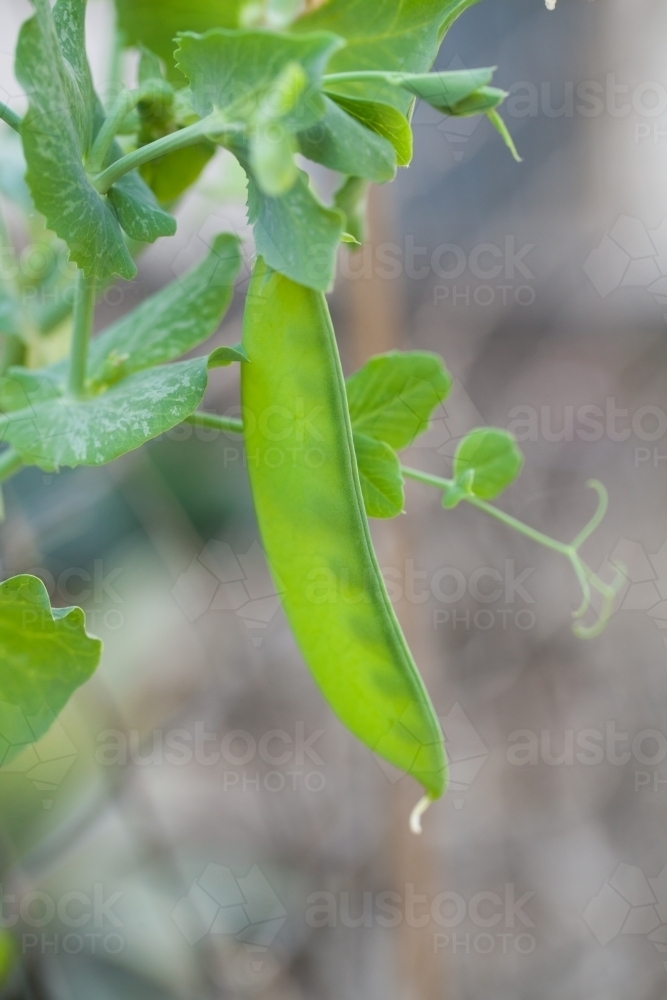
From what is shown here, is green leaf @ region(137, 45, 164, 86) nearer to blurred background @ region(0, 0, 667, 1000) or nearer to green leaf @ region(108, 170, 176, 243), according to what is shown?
green leaf @ region(108, 170, 176, 243)

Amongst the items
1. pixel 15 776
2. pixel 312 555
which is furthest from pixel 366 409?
pixel 15 776

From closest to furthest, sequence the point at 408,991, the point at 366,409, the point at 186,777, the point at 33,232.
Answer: the point at 366,409 → the point at 33,232 → the point at 408,991 → the point at 186,777

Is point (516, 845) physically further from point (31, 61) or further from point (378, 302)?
point (31, 61)
